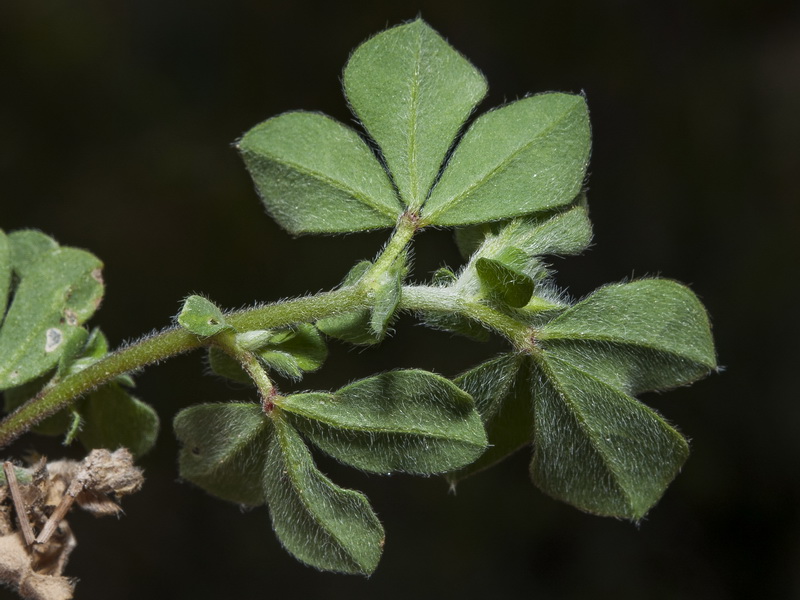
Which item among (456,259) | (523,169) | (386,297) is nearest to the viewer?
(386,297)

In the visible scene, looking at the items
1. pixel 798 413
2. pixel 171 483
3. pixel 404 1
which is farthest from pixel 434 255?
pixel 798 413

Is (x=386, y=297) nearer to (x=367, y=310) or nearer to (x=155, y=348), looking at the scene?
(x=367, y=310)

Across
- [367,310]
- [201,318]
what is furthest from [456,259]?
[201,318]

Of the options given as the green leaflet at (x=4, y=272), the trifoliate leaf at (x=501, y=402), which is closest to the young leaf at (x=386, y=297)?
the trifoliate leaf at (x=501, y=402)

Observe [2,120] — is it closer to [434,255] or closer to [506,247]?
[434,255]

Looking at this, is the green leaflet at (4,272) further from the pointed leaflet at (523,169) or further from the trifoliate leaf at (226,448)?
the pointed leaflet at (523,169)

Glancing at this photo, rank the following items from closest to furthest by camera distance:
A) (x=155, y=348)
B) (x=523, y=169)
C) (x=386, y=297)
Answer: (x=386, y=297) → (x=155, y=348) → (x=523, y=169)

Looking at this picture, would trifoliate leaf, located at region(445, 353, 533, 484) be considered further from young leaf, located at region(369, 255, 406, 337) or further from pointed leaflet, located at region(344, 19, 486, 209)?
pointed leaflet, located at region(344, 19, 486, 209)
